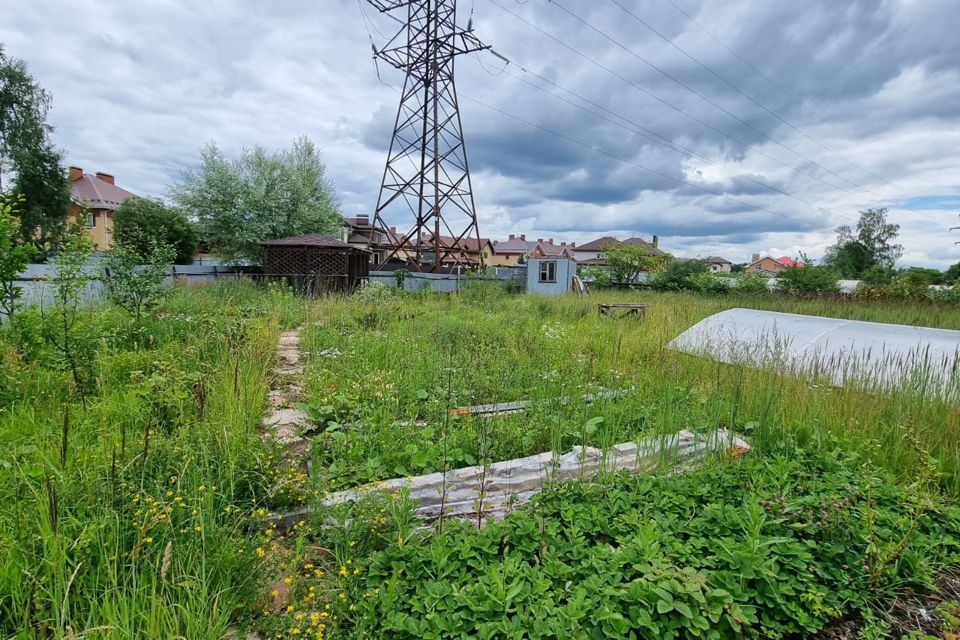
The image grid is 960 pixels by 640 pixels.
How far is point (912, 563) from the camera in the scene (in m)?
1.51

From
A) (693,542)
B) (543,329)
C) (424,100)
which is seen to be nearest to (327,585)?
(693,542)

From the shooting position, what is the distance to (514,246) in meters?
64.7

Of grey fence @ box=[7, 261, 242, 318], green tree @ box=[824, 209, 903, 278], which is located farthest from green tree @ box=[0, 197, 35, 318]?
green tree @ box=[824, 209, 903, 278]

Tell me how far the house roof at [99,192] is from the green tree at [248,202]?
43.5ft

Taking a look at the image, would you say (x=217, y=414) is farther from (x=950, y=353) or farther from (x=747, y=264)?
(x=747, y=264)

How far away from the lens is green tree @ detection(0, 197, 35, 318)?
286 centimetres

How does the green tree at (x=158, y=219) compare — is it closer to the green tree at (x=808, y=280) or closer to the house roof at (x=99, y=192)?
the house roof at (x=99, y=192)

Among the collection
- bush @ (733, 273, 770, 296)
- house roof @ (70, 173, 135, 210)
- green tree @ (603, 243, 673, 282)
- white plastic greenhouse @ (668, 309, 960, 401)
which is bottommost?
white plastic greenhouse @ (668, 309, 960, 401)

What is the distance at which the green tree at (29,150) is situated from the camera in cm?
1616

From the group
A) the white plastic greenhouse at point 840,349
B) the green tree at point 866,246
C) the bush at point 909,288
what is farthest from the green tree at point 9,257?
the green tree at point 866,246

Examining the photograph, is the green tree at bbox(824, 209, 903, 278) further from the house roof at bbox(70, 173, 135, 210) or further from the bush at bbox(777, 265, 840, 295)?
the house roof at bbox(70, 173, 135, 210)

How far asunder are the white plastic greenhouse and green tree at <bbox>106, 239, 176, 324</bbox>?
20.5 ft

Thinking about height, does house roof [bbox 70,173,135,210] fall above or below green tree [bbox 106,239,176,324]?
above

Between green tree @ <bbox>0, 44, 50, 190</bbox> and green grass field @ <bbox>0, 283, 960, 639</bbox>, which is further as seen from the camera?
green tree @ <bbox>0, 44, 50, 190</bbox>
